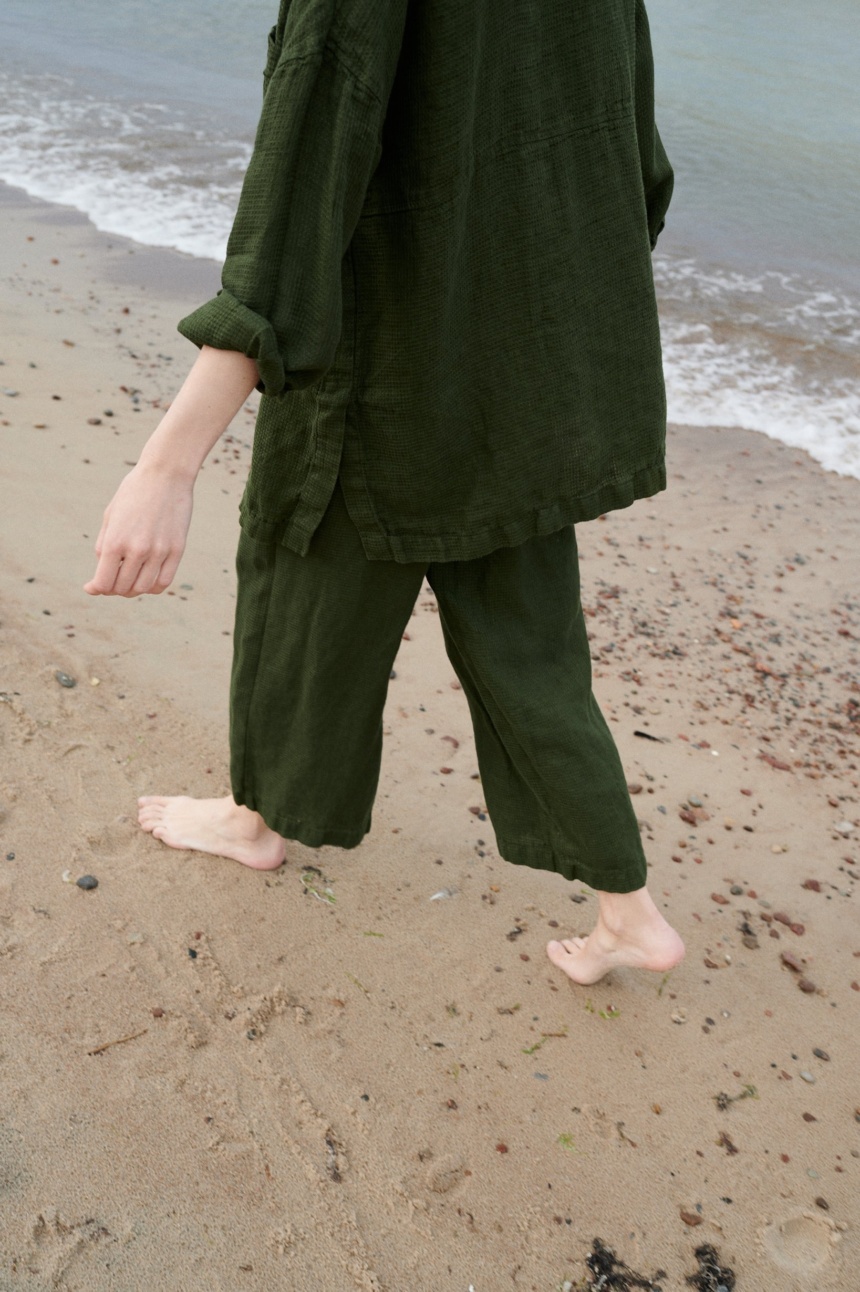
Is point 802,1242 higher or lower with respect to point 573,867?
lower

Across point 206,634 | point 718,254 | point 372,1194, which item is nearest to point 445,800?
point 206,634

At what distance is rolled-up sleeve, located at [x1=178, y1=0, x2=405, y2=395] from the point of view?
114 centimetres

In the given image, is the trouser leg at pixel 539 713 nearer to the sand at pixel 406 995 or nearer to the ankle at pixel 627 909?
the ankle at pixel 627 909

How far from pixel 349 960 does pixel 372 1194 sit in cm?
50

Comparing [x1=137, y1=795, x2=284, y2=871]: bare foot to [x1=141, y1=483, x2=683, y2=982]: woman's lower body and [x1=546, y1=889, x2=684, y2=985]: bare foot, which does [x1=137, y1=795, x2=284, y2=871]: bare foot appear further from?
[x1=546, y1=889, x2=684, y2=985]: bare foot

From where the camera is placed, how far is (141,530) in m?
1.28

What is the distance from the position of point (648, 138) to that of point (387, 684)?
3.06 feet

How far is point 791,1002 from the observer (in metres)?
2.20

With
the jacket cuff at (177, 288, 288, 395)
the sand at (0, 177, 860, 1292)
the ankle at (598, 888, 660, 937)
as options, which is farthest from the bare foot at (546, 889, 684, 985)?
the jacket cuff at (177, 288, 288, 395)

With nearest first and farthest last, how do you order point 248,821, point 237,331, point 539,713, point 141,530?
point 237,331 → point 141,530 → point 539,713 → point 248,821

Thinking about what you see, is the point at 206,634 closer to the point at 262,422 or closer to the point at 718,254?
the point at 262,422

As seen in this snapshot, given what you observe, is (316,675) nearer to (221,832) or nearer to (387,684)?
(387,684)

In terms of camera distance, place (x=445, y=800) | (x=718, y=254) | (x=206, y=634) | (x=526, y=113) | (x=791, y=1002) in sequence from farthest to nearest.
Answer: (x=718, y=254) → (x=206, y=634) → (x=445, y=800) → (x=791, y=1002) → (x=526, y=113)

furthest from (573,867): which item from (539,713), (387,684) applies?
(387,684)
